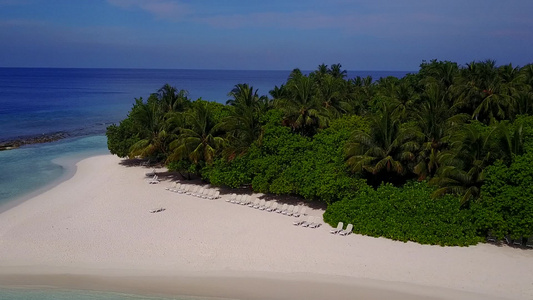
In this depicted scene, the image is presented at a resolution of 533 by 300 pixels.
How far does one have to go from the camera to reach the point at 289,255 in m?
17.1

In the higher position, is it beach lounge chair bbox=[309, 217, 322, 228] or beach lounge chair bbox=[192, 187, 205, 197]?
beach lounge chair bbox=[309, 217, 322, 228]

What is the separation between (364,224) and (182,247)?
25.8 feet

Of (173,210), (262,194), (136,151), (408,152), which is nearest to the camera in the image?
(408,152)

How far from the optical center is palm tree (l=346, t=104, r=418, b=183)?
21.0m

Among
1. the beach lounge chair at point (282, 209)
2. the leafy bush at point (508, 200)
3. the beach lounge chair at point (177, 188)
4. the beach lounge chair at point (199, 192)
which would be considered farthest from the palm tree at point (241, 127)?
the leafy bush at point (508, 200)

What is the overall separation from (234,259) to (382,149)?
9320mm

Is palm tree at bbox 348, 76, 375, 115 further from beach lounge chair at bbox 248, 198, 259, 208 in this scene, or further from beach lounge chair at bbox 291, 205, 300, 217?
beach lounge chair at bbox 291, 205, 300, 217

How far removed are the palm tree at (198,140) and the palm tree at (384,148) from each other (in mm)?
8392

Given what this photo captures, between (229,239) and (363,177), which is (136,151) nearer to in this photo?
(229,239)

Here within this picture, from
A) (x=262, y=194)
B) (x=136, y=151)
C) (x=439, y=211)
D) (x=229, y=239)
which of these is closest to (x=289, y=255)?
(x=229, y=239)

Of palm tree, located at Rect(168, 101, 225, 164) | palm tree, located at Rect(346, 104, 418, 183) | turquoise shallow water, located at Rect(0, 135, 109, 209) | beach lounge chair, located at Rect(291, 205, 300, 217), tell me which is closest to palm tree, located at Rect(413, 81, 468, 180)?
palm tree, located at Rect(346, 104, 418, 183)

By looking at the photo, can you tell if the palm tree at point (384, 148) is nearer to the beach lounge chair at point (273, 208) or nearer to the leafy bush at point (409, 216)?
the leafy bush at point (409, 216)

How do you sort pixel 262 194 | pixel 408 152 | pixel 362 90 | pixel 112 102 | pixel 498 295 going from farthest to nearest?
pixel 112 102 < pixel 362 90 < pixel 262 194 < pixel 408 152 < pixel 498 295

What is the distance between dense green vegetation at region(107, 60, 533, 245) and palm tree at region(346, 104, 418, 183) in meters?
0.06
